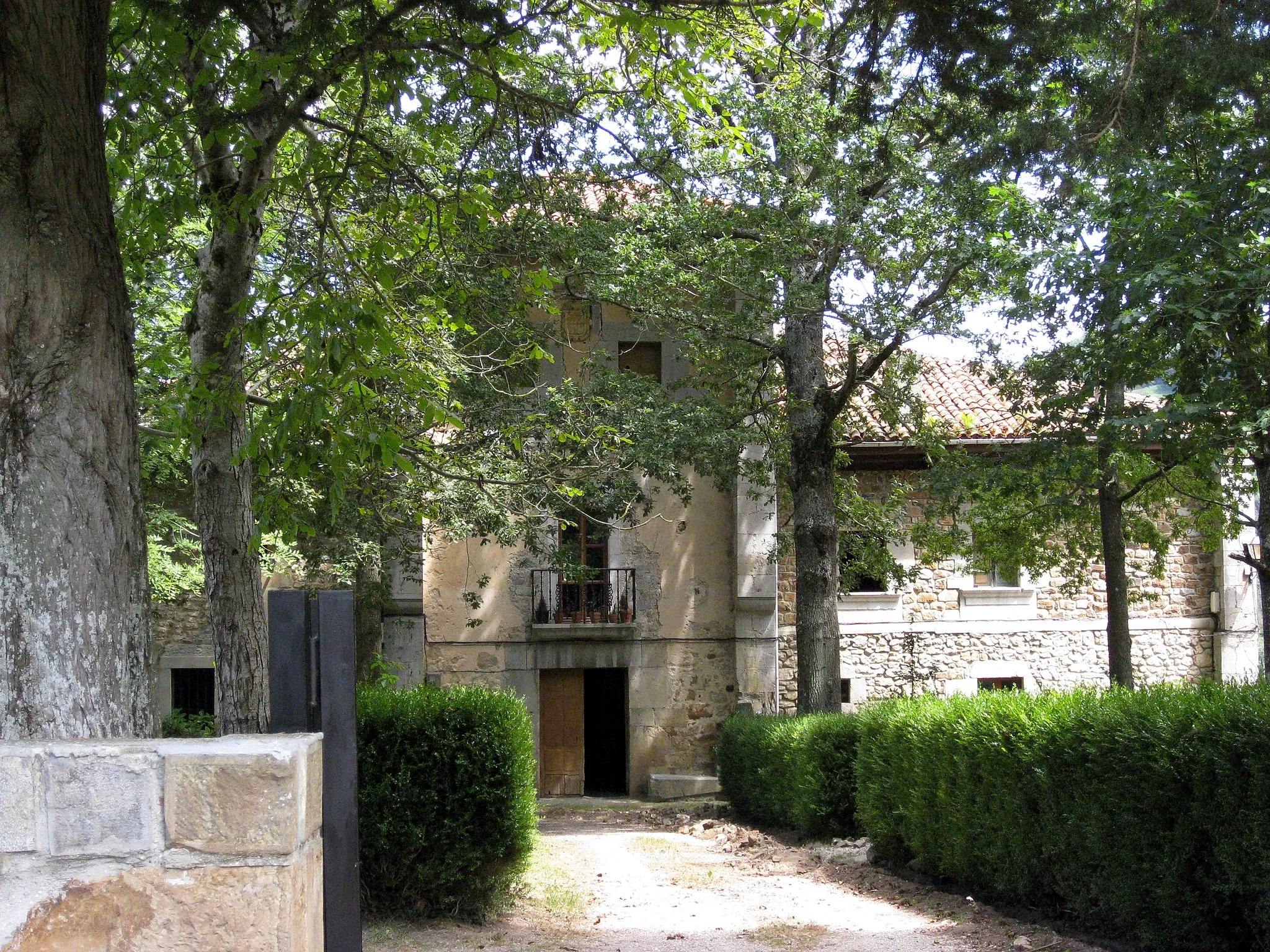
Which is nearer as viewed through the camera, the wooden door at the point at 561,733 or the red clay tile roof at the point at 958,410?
the red clay tile roof at the point at 958,410


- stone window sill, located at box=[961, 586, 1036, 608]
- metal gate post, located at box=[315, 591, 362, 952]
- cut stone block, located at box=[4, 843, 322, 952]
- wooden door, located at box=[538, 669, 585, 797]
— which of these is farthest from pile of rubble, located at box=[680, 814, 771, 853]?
cut stone block, located at box=[4, 843, 322, 952]

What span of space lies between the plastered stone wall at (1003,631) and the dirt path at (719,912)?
7.53 meters

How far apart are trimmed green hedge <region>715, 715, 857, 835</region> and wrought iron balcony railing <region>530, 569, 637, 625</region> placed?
315cm

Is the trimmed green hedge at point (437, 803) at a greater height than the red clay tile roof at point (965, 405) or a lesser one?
lesser

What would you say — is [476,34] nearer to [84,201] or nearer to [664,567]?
[84,201]

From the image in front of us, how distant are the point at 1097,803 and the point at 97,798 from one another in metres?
6.32

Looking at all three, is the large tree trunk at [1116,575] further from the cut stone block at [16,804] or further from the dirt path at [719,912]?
the cut stone block at [16,804]

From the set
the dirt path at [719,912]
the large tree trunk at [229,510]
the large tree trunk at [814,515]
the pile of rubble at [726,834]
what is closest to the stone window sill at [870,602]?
the large tree trunk at [814,515]

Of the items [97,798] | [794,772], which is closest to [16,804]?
[97,798]

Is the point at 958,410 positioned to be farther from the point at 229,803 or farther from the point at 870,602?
the point at 229,803

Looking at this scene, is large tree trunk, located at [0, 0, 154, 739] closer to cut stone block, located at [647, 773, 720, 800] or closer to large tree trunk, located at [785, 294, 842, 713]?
large tree trunk, located at [785, 294, 842, 713]

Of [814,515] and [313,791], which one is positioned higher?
[814,515]

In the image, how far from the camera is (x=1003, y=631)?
790 inches

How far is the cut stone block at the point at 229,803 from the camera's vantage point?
2.25 metres
